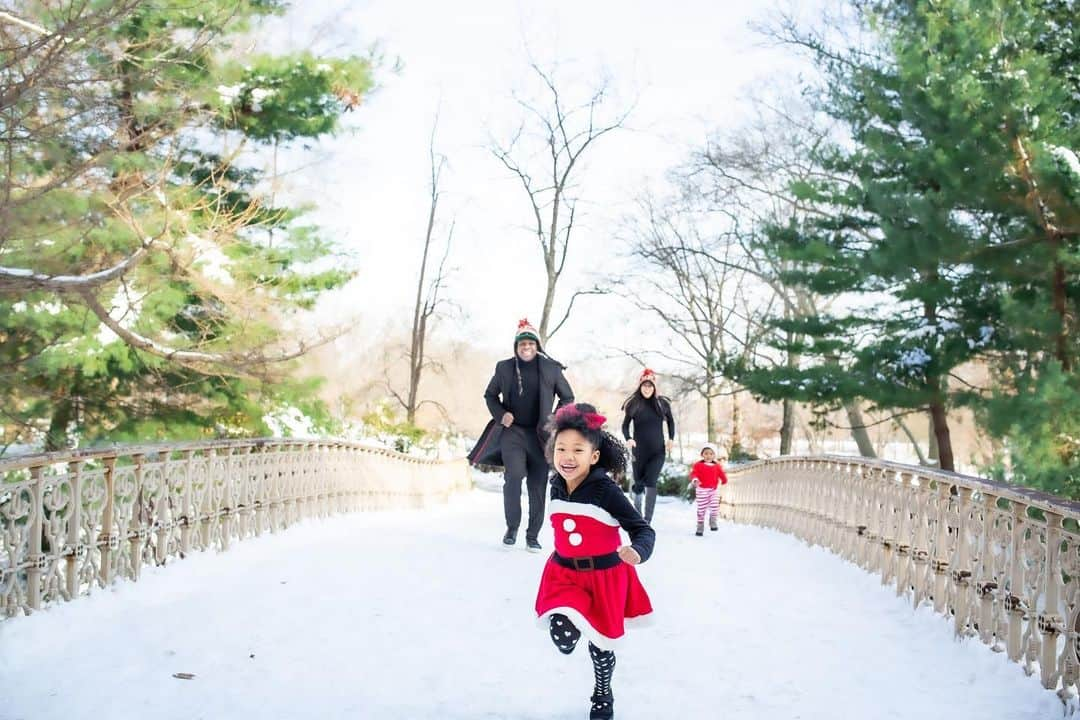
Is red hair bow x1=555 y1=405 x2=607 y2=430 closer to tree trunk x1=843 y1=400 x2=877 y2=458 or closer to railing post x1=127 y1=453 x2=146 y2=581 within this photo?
railing post x1=127 y1=453 x2=146 y2=581

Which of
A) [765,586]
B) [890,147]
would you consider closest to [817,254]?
[890,147]

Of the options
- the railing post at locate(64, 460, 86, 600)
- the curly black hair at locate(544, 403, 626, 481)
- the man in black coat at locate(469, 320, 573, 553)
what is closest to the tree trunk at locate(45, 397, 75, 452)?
the man in black coat at locate(469, 320, 573, 553)

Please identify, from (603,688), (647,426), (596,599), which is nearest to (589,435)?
(596,599)

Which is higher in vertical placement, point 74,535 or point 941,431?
point 941,431

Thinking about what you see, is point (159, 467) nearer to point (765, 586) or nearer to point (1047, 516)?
point (765, 586)

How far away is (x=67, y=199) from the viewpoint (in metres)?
13.1

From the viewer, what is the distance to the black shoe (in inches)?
179

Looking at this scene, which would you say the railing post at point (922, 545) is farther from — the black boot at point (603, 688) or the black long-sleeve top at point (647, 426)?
the black long-sleeve top at point (647, 426)

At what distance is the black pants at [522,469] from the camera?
385 inches

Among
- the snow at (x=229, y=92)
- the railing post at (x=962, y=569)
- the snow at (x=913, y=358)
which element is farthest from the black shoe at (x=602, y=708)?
the snow at (x=913, y=358)

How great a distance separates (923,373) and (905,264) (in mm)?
2817

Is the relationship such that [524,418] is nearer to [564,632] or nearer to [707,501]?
[707,501]

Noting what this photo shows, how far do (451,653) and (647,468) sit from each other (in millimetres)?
6777

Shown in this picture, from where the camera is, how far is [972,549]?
245 inches
